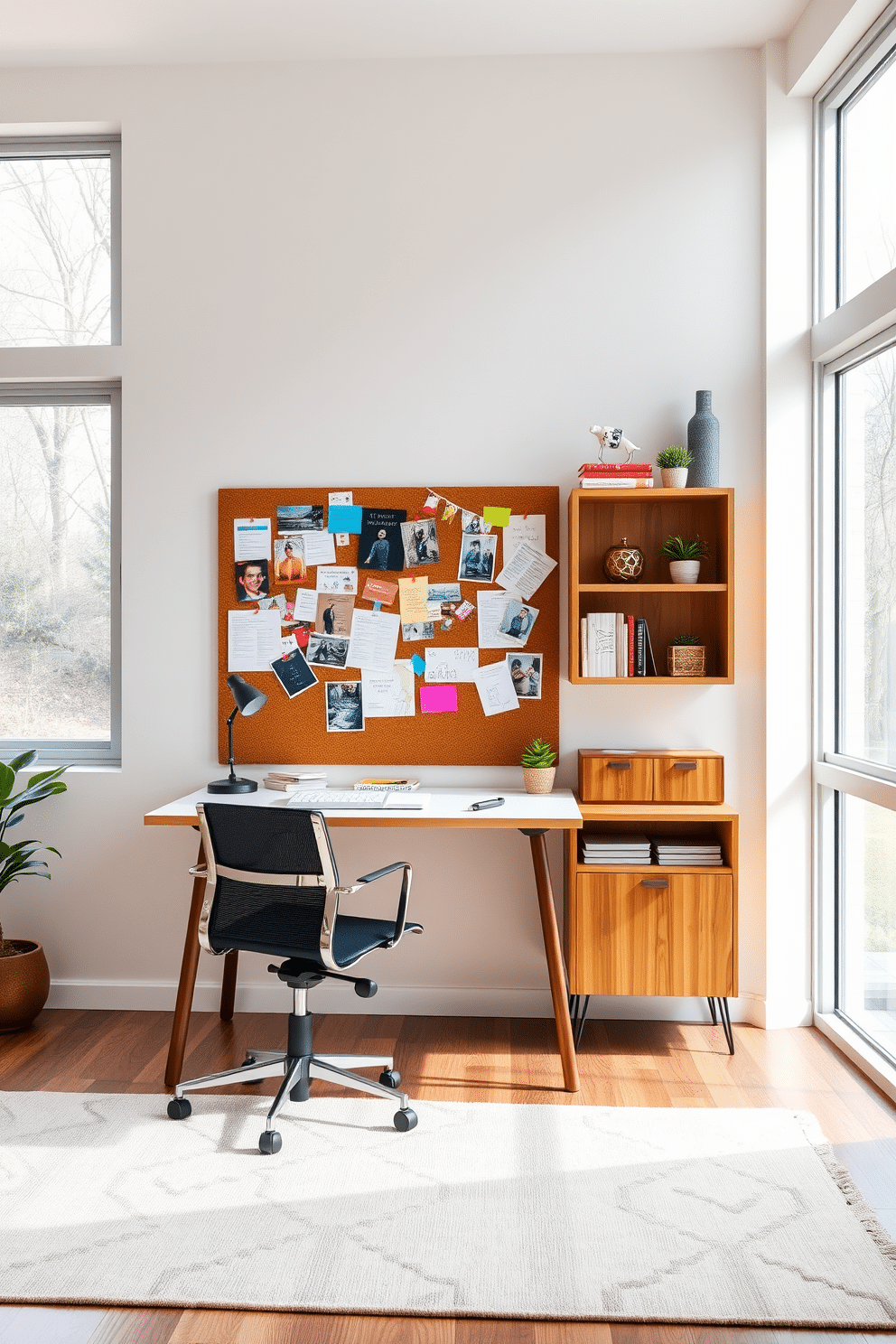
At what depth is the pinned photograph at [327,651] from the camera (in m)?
3.53

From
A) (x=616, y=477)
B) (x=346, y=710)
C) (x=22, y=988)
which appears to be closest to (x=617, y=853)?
(x=346, y=710)

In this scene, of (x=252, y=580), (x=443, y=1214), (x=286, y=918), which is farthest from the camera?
(x=252, y=580)

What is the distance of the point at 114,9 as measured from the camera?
320 cm

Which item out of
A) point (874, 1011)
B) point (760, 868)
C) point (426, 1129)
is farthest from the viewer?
point (760, 868)

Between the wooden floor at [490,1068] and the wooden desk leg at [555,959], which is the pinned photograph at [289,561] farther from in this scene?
the wooden floor at [490,1068]

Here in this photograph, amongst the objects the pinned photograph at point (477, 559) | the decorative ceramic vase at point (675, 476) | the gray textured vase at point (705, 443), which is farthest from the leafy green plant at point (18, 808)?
the gray textured vase at point (705, 443)

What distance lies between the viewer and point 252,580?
3.53 m

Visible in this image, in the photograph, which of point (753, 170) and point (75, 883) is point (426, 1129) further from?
point (753, 170)

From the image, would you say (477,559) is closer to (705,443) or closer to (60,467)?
(705,443)

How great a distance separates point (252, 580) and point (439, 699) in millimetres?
781

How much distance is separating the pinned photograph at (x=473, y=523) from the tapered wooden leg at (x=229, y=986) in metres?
1.67

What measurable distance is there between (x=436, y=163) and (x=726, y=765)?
7.60 feet

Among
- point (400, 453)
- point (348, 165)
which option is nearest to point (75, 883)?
point (400, 453)

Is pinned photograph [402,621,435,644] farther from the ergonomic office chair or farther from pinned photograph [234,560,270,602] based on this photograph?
the ergonomic office chair
